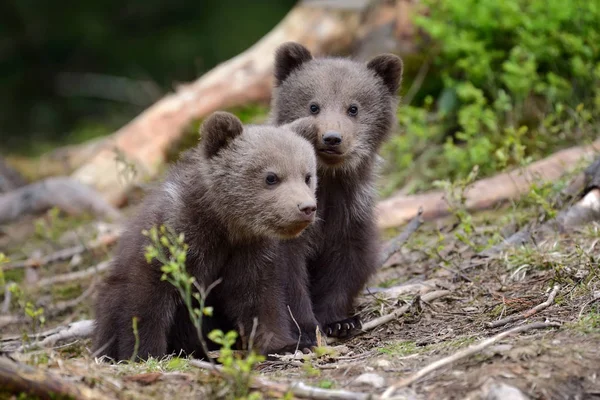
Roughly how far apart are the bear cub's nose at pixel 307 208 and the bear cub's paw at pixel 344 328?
1.25 meters

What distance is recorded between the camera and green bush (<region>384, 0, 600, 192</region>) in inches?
354

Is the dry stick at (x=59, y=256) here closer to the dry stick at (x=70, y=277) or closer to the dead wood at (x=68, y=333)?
the dry stick at (x=70, y=277)

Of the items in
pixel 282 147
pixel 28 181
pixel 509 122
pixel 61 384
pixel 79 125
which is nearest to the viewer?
pixel 61 384

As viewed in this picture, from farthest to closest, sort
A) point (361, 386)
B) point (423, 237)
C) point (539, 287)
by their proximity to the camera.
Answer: point (423, 237), point (539, 287), point (361, 386)

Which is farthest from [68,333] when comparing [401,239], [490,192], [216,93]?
Result: [216,93]

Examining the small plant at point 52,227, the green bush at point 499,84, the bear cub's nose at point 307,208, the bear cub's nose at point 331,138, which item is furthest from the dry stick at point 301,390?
the green bush at point 499,84

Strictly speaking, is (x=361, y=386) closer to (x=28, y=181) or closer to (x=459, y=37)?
(x=459, y=37)

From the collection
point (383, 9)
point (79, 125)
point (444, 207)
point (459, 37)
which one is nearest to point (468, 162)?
point (444, 207)

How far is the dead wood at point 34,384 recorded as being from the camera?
3756 mm

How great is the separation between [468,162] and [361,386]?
514 cm

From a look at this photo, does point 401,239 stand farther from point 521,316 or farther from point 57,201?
point 57,201

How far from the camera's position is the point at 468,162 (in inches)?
351

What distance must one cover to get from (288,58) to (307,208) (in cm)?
212

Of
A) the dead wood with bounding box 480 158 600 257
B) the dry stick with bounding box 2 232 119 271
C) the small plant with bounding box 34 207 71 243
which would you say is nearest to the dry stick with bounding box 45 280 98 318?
the dry stick with bounding box 2 232 119 271
